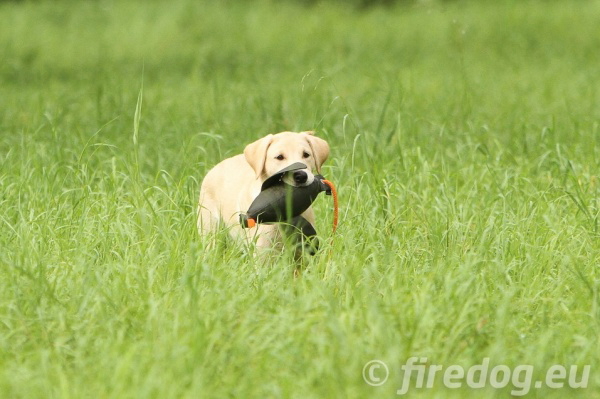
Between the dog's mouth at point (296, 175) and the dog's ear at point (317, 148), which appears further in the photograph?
the dog's ear at point (317, 148)

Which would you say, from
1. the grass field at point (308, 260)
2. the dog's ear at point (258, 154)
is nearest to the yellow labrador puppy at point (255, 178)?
the dog's ear at point (258, 154)

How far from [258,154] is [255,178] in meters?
0.15

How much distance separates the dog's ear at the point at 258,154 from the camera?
4805 millimetres

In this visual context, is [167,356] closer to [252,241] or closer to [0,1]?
[252,241]

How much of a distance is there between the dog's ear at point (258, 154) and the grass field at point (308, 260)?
0.39 m

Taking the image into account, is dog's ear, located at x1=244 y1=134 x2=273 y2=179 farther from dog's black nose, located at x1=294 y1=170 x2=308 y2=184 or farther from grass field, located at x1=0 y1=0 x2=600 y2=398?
grass field, located at x1=0 y1=0 x2=600 y2=398

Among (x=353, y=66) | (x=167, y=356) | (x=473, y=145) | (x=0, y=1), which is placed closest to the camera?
(x=167, y=356)

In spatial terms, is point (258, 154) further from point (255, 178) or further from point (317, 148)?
point (317, 148)

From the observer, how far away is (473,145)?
657cm

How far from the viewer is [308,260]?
15.2ft

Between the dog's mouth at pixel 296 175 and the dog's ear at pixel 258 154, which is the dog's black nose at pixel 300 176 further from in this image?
the dog's ear at pixel 258 154

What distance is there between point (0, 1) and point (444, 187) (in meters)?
10.8

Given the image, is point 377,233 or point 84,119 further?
point 84,119

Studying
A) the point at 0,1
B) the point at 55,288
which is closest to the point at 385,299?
the point at 55,288
